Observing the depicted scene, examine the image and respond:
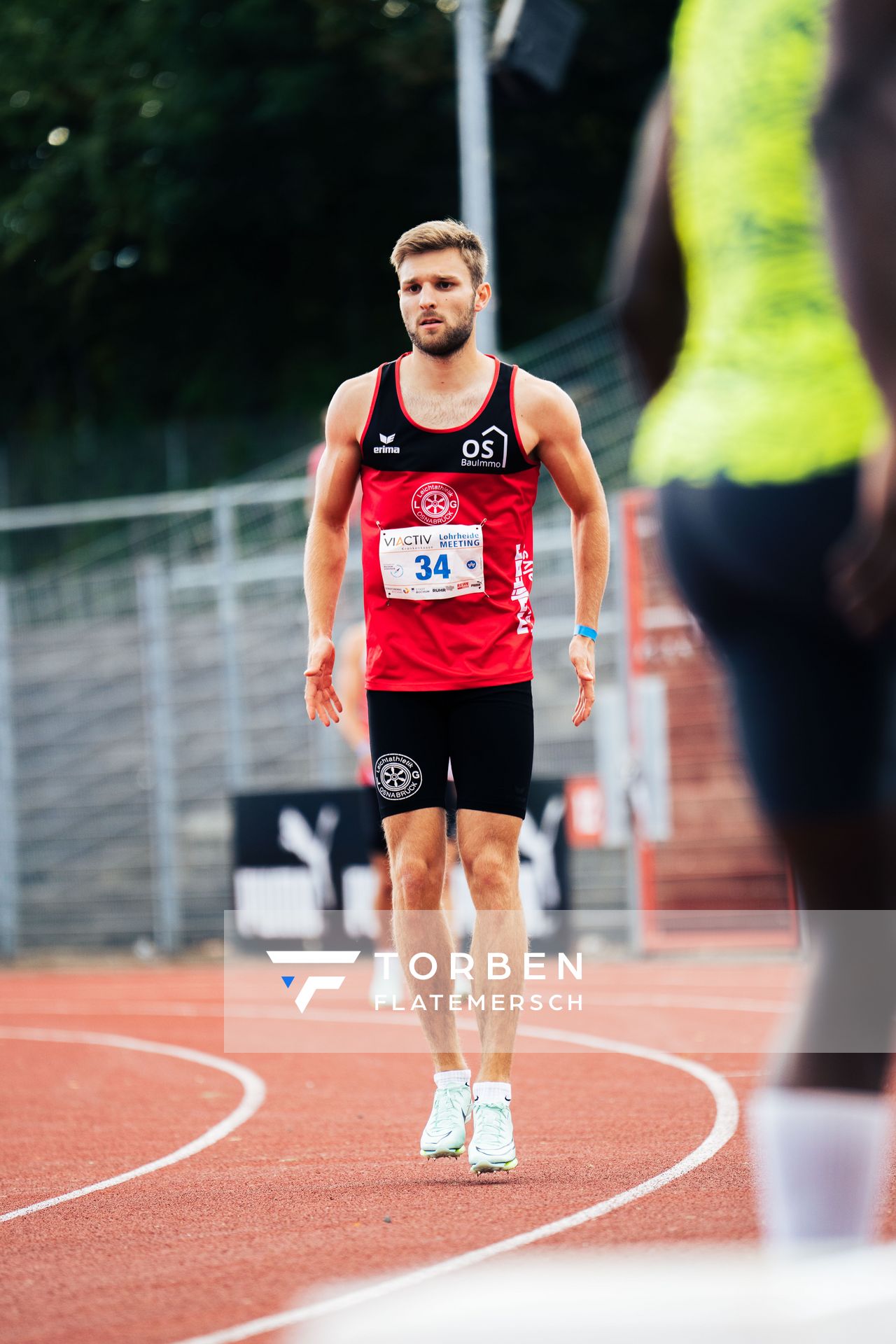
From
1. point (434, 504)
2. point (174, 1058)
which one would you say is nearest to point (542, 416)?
point (434, 504)

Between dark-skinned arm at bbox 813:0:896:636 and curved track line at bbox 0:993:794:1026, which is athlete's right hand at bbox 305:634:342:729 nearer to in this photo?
dark-skinned arm at bbox 813:0:896:636

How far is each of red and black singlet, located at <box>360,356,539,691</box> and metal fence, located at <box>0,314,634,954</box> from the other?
33.9ft

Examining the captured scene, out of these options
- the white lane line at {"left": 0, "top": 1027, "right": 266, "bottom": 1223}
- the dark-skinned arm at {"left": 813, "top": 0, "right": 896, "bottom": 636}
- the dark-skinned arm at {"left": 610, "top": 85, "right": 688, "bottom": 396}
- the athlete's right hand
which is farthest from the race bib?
the dark-skinned arm at {"left": 813, "top": 0, "right": 896, "bottom": 636}

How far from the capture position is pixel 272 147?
26.2 metres

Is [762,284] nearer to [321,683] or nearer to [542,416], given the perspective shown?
[542,416]

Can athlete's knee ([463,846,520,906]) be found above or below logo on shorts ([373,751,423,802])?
below

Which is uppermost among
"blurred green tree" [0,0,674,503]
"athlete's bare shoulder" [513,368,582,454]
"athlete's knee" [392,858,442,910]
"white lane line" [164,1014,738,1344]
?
"blurred green tree" [0,0,674,503]

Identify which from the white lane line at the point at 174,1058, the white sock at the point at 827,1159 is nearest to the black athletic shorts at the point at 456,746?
the white lane line at the point at 174,1058

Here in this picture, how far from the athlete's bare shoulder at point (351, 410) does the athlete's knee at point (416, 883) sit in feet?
3.35

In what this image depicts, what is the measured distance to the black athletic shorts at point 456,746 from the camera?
4801mm

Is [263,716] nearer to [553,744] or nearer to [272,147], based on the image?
[553,744]

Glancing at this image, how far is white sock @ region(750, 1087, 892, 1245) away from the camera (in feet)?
7.54

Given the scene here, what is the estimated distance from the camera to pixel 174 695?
1750 cm

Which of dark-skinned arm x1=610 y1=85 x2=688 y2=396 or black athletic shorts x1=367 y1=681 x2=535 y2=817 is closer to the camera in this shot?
dark-skinned arm x1=610 y1=85 x2=688 y2=396
